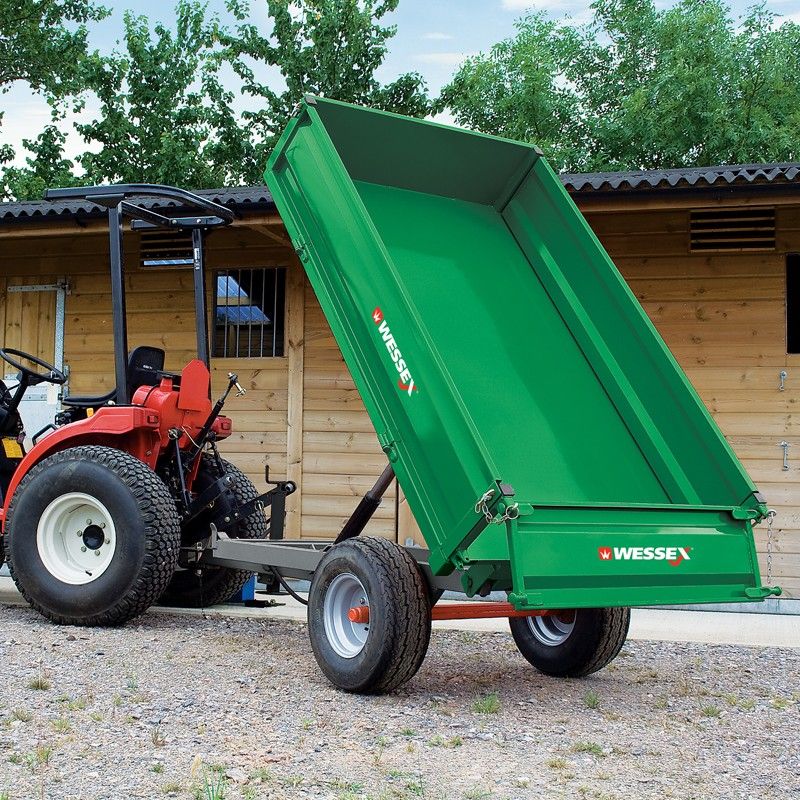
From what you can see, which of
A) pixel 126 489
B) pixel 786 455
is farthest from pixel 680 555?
pixel 786 455

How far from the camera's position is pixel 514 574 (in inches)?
162

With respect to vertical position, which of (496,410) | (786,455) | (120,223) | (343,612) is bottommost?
(343,612)

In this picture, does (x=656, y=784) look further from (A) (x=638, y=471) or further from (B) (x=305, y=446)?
(B) (x=305, y=446)

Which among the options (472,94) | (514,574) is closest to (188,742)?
(514,574)

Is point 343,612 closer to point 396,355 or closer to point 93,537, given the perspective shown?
point 396,355

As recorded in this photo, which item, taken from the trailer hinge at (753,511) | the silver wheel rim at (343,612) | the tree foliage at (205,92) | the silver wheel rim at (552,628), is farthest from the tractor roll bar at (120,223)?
the tree foliage at (205,92)

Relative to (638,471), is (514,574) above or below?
below

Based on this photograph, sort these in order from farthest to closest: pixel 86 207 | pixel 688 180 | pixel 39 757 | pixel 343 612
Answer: pixel 86 207 → pixel 688 180 → pixel 343 612 → pixel 39 757

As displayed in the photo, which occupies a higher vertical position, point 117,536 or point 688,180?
point 688,180

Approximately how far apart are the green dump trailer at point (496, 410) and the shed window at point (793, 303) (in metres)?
4.09

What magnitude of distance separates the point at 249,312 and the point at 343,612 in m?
6.00

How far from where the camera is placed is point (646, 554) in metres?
4.49

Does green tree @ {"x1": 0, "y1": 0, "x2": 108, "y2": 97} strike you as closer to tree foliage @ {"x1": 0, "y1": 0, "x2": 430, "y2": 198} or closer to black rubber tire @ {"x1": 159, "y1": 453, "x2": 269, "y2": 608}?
tree foliage @ {"x1": 0, "y1": 0, "x2": 430, "y2": 198}

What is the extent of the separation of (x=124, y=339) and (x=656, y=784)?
13.6 ft
